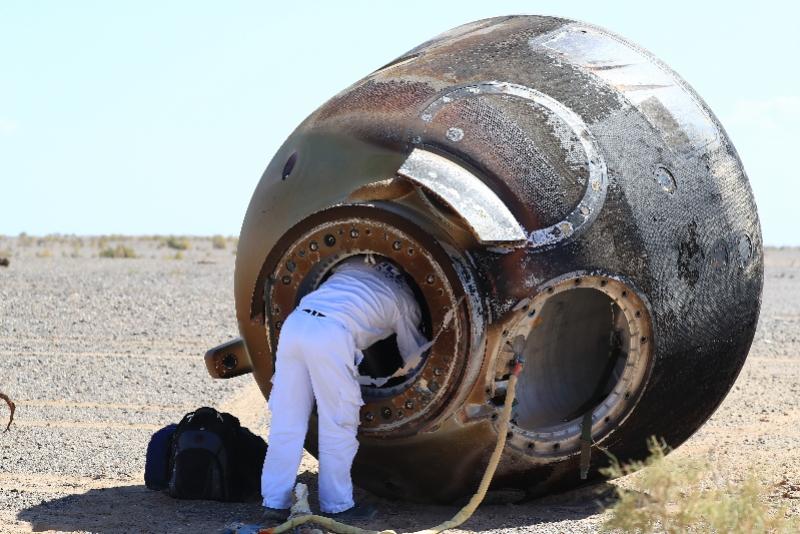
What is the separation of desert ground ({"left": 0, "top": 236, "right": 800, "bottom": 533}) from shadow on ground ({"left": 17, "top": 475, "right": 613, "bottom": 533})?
0.01 meters

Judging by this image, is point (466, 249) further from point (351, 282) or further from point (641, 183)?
point (641, 183)

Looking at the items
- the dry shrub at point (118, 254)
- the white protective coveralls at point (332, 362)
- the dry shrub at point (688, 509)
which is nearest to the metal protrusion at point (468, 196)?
the white protective coveralls at point (332, 362)

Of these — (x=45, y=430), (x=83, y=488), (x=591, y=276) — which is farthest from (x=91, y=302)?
(x=591, y=276)

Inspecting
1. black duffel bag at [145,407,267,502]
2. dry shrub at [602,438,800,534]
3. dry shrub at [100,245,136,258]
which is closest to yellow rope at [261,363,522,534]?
dry shrub at [602,438,800,534]

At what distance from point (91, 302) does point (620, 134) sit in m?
12.6

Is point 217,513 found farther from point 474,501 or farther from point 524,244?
point 524,244

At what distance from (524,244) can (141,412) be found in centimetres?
527

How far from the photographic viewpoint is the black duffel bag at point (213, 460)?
23.0 ft

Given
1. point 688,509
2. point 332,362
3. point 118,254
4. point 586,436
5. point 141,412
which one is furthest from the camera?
point 118,254

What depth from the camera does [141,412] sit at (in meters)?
10.3

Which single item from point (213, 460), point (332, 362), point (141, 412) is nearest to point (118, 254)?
point (141, 412)

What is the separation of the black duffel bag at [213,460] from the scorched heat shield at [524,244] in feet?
Answer: 1.36

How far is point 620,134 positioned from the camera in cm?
638

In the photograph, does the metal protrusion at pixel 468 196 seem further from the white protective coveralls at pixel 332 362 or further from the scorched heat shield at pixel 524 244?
the white protective coveralls at pixel 332 362
